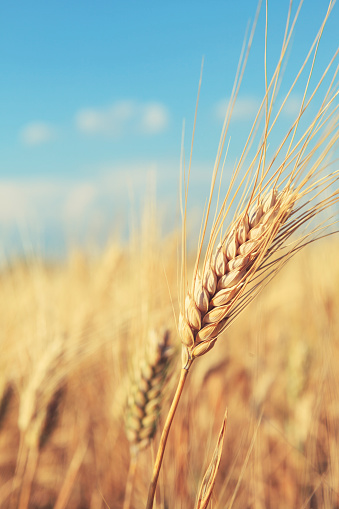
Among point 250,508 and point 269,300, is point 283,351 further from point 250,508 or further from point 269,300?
point 250,508

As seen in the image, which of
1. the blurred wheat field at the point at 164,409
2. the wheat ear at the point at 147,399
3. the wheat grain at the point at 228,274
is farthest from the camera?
the blurred wheat field at the point at 164,409

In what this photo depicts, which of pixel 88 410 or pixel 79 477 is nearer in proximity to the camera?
pixel 79 477

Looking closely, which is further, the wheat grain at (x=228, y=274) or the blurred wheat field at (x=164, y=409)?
the blurred wheat field at (x=164, y=409)

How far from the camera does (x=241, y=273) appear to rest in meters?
Answer: 0.76

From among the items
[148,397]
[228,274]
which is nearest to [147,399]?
[148,397]

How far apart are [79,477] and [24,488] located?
38 cm

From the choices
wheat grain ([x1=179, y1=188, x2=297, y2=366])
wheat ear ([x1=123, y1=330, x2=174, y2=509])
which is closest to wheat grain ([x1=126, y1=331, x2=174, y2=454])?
wheat ear ([x1=123, y1=330, x2=174, y2=509])

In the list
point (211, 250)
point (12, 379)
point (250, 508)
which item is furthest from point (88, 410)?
point (211, 250)

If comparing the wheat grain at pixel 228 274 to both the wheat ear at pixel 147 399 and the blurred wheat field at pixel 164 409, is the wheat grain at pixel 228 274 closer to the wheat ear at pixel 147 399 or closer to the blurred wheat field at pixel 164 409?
the blurred wheat field at pixel 164 409

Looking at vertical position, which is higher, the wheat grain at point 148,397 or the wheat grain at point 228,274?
the wheat grain at point 228,274

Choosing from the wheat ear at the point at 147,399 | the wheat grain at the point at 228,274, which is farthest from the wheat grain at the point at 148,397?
the wheat grain at the point at 228,274

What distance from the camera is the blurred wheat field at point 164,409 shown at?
1.44 metres

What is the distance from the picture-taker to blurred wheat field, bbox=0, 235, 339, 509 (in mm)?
1437

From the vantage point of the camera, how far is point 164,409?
54.1 inches
